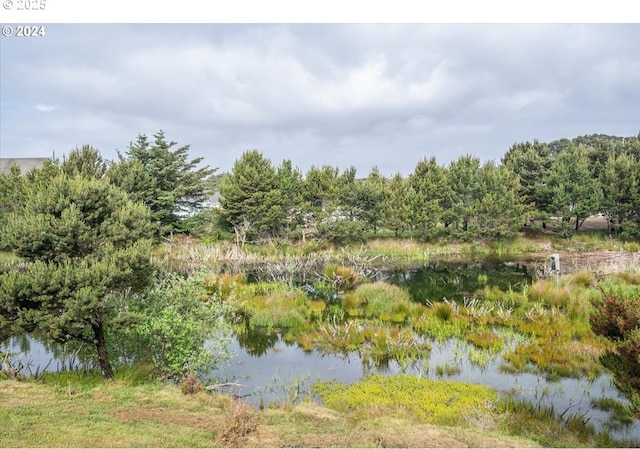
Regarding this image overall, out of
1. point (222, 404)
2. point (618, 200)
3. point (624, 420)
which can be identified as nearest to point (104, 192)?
point (222, 404)

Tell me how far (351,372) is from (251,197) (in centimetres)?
2984

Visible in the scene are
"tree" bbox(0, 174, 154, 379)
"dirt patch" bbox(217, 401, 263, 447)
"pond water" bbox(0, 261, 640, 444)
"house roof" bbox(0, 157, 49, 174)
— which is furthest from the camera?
"house roof" bbox(0, 157, 49, 174)

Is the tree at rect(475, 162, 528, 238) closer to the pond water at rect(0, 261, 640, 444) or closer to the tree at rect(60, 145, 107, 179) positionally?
the pond water at rect(0, 261, 640, 444)

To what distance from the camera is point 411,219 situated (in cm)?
4359

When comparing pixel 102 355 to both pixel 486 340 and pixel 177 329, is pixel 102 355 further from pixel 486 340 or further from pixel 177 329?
pixel 486 340

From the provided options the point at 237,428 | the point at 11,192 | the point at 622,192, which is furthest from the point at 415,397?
the point at 11,192

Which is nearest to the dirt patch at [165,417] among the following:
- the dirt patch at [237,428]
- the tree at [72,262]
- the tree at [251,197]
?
the dirt patch at [237,428]

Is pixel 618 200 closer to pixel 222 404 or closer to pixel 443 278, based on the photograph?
pixel 443 278

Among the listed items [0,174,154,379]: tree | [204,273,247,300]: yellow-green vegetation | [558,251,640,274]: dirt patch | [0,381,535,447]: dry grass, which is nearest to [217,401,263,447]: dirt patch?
[0,381,535,447]: dry grass

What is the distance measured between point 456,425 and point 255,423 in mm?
4741

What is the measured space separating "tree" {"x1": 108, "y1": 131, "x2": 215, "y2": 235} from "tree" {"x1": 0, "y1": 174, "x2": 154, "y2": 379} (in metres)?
29.7

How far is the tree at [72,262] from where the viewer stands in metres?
10.1

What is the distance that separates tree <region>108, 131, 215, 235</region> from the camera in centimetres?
4028

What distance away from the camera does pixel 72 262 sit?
1085 centimetres
